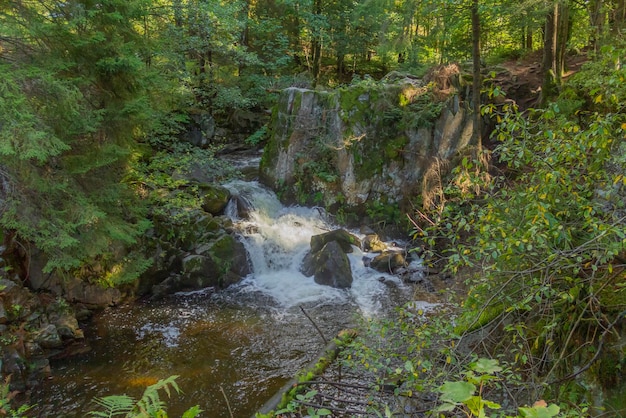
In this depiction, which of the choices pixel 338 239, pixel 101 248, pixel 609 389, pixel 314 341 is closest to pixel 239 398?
pixel 314 341

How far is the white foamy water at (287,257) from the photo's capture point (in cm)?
877

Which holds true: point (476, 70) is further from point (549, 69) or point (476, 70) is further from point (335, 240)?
point (335, 240)

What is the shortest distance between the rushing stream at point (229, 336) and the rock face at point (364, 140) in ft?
7.85

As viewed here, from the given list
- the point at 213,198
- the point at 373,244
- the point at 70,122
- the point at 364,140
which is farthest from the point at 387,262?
the point at 70,122

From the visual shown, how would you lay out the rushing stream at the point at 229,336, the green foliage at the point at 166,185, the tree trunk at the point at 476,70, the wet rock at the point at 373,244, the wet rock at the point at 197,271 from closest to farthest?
the rushing stream at the point at 229,336 → the tree trunk at the point at 476,70 → the green foliage at the point at 166,185 → the wet rock at the point at 197,271 → the wet rock at the point at 373,244

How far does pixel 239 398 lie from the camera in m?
5.59

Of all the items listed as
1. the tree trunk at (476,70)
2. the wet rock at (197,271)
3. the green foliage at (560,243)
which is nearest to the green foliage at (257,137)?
the wet rock at (197,271)

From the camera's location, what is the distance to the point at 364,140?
11672 millimetres

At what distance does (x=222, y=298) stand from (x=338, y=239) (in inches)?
142

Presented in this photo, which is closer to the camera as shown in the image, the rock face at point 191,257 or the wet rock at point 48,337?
the wet rock at point 48,337

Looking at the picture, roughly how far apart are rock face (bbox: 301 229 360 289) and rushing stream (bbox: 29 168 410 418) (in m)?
0.26

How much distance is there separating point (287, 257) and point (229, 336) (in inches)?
137

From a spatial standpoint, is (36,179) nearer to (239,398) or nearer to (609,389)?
(239,398)

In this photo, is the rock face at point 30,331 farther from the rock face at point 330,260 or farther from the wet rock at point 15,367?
the rock face at point 330,260
